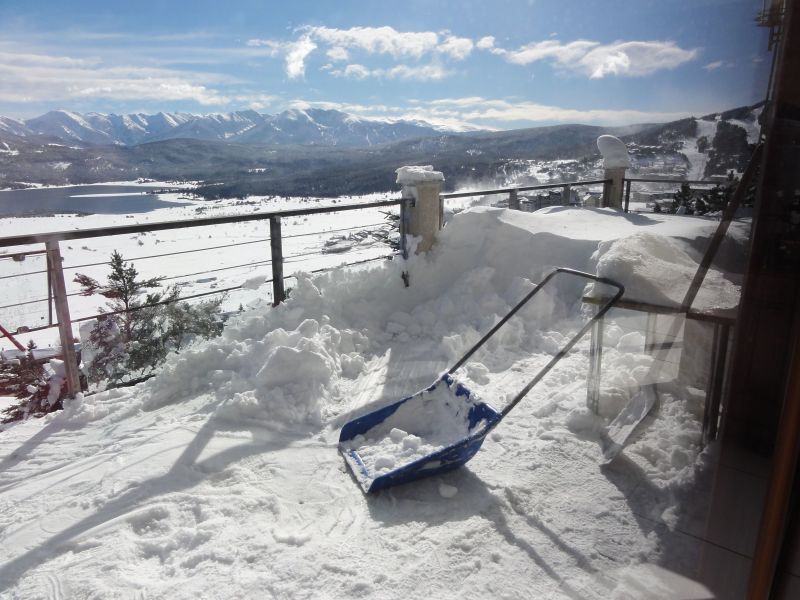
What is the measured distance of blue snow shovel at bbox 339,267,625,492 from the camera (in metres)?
2.44

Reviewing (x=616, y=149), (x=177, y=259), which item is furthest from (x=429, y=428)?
(x=177, y=259)

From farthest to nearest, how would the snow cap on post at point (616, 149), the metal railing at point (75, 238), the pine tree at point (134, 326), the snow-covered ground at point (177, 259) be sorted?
the pine tree at point (134, 326) < the snow-covered ground at point (177, 259) < the metal railing at point (75, 238) < the snow cap on post at point (616, 149)

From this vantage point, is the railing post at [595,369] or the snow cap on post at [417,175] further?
the snow cap on post at [417,175]

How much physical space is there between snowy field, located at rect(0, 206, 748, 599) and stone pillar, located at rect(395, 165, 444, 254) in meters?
1.69

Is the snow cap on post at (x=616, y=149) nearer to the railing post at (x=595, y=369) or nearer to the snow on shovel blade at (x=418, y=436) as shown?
the railing post at (x=595, y=369)

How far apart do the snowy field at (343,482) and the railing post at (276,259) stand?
19 centimetres

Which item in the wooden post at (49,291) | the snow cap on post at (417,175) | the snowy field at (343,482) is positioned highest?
the snow cap on post at (417,175)

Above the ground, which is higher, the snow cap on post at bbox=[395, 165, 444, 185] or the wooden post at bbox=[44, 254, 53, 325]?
the snow cap on post at bbox=[395, 165, 444, 185]

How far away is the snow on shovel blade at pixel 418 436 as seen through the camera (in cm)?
244

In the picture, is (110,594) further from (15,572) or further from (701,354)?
(701,354)

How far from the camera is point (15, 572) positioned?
6.45ft

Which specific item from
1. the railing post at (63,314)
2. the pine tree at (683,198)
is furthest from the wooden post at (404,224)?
the pine tree at (683,198)

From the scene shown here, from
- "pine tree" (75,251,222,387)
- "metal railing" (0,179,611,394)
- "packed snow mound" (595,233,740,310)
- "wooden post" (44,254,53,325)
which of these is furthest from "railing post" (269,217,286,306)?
"packed snow mound" (595,233,740,310)

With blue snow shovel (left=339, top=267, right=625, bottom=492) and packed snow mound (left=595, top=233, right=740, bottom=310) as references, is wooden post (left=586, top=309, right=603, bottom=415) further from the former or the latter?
packed snow mound (left=595, top=233, right=740, bottom=310)
